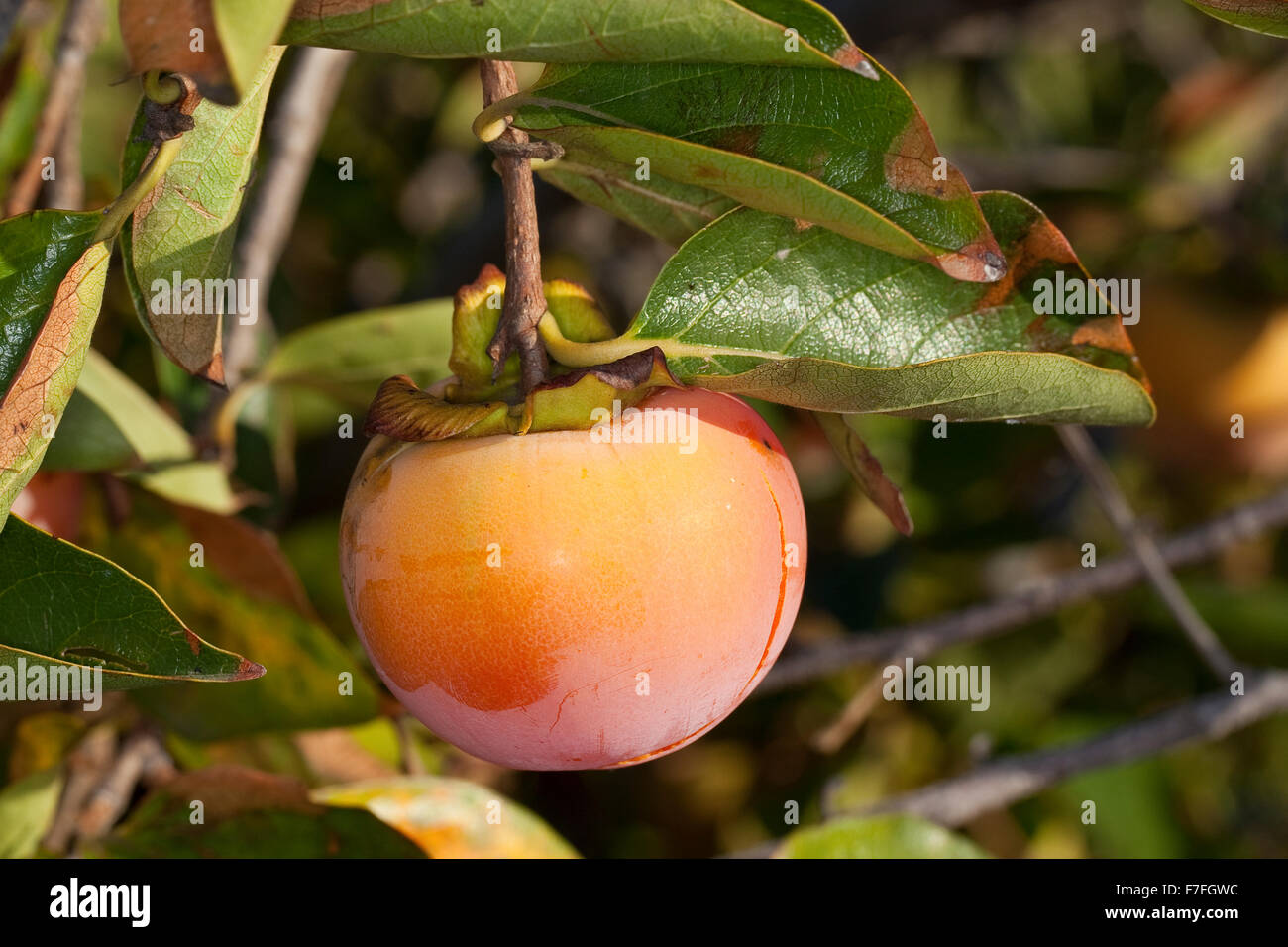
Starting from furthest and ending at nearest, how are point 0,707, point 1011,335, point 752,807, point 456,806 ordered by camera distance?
point 752,807 < point 0,707 < point 456,806 < point 1011,335

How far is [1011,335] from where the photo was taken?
30.6 inches

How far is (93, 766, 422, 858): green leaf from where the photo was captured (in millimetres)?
1033

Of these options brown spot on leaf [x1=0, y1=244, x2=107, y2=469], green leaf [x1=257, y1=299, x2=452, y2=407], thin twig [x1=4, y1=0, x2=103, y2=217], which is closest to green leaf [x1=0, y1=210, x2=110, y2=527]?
brown spot on leaf [x1=0, y1=244, x2=107, y2=469]

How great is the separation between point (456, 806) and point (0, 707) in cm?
53

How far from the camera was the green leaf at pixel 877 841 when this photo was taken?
115cm

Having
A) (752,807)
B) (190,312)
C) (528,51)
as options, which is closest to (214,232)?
(190,312)

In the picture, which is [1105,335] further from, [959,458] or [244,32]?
[959,458]

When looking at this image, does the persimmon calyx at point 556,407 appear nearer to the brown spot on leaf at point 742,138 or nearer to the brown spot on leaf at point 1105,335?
the brown spot on leaf at point 742,138

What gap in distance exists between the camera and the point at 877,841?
45.6 inches

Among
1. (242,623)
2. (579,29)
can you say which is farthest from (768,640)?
(242,623)

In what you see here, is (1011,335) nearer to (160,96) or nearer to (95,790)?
(160,96)

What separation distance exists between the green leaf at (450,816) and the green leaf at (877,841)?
9.5 inches

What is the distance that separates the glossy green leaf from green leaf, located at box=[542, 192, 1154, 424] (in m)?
0.48

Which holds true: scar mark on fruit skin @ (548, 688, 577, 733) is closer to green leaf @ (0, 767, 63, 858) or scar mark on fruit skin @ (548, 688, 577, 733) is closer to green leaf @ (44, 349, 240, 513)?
green leaf @ (44, 349, 240, 513)
